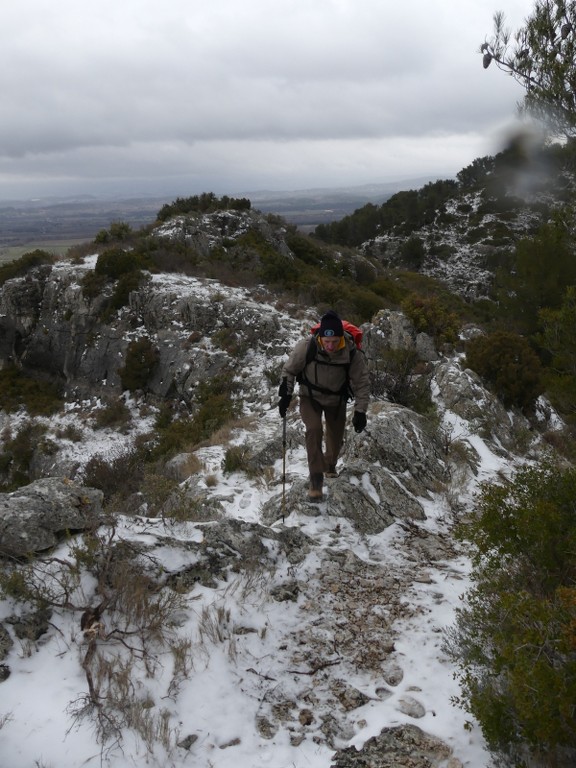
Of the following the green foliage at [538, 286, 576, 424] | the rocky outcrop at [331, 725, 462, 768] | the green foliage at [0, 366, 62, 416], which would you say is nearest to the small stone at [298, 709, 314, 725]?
the rocky outcrop at [331, 725, 462, 768]

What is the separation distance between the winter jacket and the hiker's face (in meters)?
0.13

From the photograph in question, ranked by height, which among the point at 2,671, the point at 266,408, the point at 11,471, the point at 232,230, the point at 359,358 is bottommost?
the point at 11,471

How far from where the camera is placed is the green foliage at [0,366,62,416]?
1804cm

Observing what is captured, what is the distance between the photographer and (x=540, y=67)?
5.27 meters

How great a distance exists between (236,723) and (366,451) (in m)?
4.18

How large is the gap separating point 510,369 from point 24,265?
21.6 metres

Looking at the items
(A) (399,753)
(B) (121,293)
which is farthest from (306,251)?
(A) (399,753)

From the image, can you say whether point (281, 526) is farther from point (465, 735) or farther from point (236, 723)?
point (465, 735)

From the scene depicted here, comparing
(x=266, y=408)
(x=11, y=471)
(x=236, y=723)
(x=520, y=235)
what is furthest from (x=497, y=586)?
(x=520, y=235)

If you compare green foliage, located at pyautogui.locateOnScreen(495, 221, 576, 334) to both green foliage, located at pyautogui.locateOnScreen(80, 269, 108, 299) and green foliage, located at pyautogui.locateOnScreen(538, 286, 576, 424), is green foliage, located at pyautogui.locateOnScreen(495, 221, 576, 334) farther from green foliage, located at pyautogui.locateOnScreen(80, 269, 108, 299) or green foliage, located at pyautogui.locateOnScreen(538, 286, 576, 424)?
green foliage, located at pyautogui.locateOnScreen(80, 269, 108, 299)

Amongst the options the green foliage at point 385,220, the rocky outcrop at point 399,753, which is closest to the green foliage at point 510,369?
the rocky outcrop at point 399,753

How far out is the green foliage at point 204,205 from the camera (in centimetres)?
2697

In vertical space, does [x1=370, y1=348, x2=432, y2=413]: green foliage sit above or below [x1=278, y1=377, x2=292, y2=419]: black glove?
below

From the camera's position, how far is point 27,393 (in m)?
19.3
